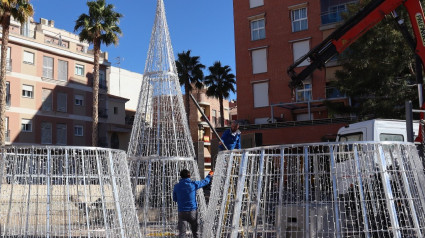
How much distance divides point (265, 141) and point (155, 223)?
73.2ft

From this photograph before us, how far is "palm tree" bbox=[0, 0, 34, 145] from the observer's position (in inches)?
948

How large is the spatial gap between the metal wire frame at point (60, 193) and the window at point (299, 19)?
2926 centimetres

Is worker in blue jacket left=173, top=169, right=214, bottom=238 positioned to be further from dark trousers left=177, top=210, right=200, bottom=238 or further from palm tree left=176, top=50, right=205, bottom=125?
palm tree left=176, top=50, right=205, bottom=125

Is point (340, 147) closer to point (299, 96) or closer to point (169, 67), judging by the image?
point (169, 67)

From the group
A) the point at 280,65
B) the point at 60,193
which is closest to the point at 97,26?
the point at 280,65

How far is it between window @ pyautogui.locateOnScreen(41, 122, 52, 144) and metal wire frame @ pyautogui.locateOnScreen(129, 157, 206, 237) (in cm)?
2940

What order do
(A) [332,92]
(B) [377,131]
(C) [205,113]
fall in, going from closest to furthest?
(B) [377,131] → (A) [332,92] → (C) [205,113]

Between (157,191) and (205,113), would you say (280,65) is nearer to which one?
(205,113)

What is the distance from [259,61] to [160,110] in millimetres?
25701

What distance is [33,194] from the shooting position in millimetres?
5551

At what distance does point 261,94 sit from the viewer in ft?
113

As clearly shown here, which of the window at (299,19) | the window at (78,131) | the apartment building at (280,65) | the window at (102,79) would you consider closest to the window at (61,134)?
the window at (78,131)

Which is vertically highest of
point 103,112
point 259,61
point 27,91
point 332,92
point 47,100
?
point 259,61

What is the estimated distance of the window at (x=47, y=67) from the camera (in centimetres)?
3709
